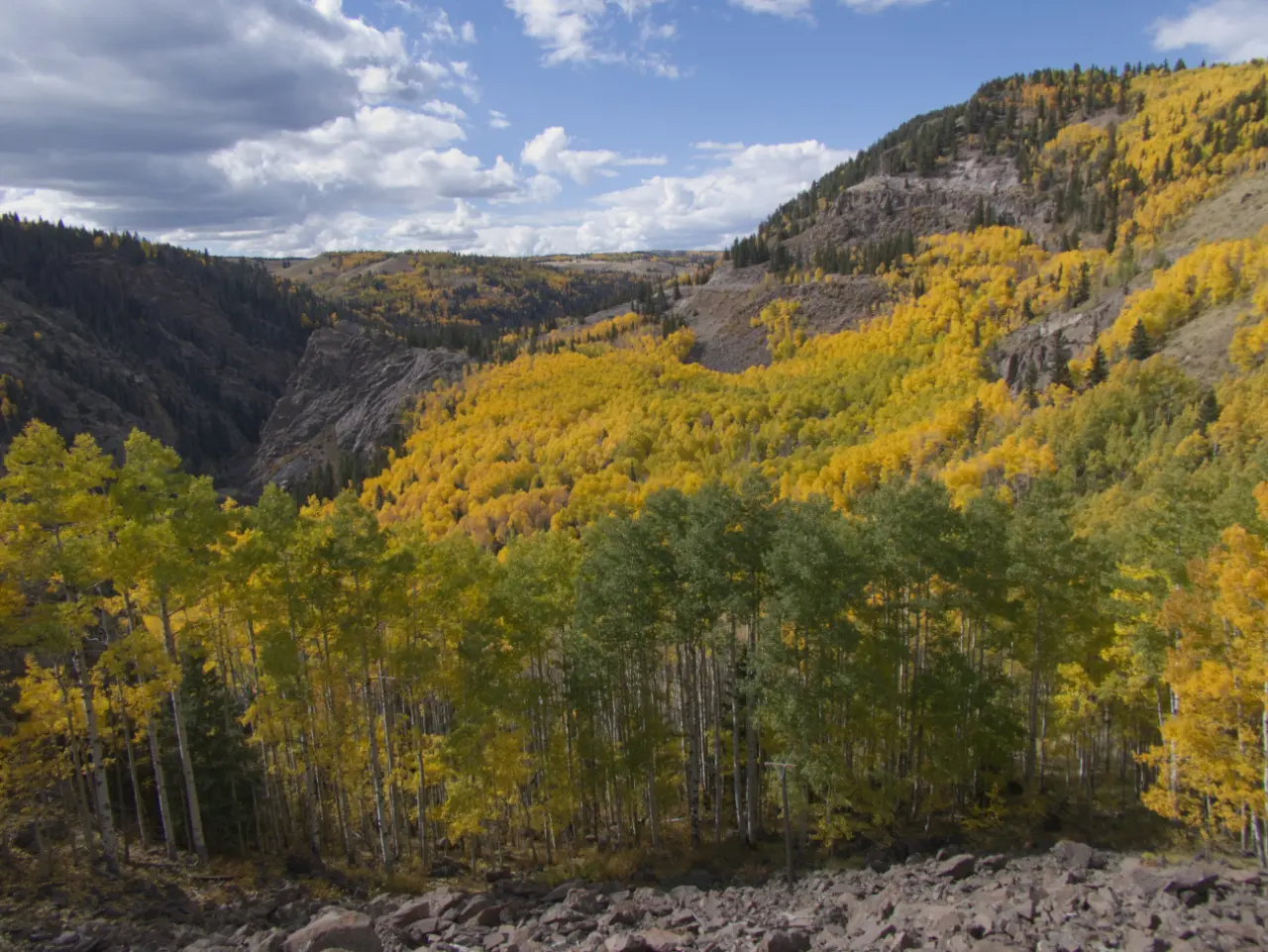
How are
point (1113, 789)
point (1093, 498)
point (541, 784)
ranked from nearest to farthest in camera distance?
1. point (541, 784)
2. point (1113, 789)
3. point (1093, 498)

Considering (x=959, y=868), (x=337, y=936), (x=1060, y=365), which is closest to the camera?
(x=337, y=936)

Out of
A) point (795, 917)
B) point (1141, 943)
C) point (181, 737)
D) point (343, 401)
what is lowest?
point (795, 917)

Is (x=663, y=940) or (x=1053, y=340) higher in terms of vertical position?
(x=1053, y=340)

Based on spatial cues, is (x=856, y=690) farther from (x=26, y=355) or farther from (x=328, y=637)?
(x=26, y=355)

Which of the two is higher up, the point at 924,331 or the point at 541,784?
the point at 924,331

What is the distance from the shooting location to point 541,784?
85.1ft

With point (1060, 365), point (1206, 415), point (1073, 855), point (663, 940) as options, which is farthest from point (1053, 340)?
point (663, 940)

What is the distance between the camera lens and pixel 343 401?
180 m

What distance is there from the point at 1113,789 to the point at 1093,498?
3404 centimetres

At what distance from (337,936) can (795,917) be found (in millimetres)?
10024

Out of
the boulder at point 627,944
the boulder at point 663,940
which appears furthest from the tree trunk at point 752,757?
the boulder at point 627,944

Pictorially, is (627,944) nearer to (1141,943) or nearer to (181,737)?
(1141,943)

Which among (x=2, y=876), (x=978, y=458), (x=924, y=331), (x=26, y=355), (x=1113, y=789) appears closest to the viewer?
(x=2, y=876)

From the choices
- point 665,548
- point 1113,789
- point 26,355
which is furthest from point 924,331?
point 26,355
